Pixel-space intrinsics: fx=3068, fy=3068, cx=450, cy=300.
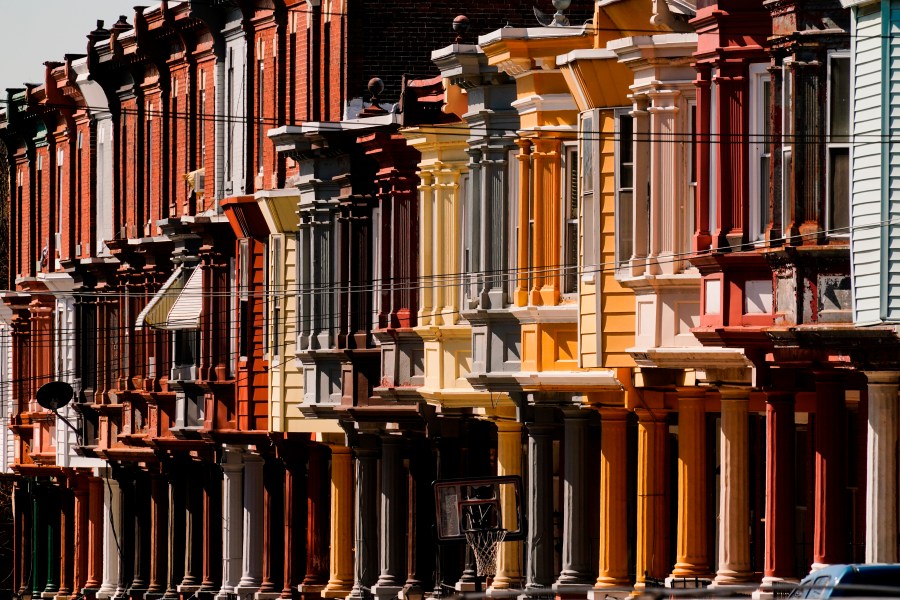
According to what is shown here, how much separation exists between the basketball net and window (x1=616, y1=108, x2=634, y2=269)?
730 cm

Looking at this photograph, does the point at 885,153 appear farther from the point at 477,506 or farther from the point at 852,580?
the point at 477,506

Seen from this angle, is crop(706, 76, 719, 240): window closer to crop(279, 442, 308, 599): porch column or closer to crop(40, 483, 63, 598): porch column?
crop(279, 442, 308, 599): porch column

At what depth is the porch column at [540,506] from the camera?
41.1 m

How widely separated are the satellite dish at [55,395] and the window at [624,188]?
114 feet

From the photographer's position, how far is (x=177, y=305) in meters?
59.5

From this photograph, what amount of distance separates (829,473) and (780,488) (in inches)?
49.8

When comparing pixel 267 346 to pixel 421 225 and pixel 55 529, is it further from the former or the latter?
pixel 55 529

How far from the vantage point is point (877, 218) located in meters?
28.7

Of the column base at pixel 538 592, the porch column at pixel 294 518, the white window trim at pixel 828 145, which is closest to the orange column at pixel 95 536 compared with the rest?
the porch column at pixel 294 518

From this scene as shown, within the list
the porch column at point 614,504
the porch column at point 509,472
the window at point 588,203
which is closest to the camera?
the window at point 588,203

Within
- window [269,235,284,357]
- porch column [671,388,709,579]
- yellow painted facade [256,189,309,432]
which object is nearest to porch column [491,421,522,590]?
porch column [671,388,709,579]

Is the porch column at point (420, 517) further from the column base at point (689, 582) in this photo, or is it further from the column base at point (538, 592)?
the column base at point (689, 582)

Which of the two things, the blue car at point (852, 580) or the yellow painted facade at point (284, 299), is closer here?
the blue car at point (852, 580)

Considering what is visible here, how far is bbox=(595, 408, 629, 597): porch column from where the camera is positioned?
38875 mm
